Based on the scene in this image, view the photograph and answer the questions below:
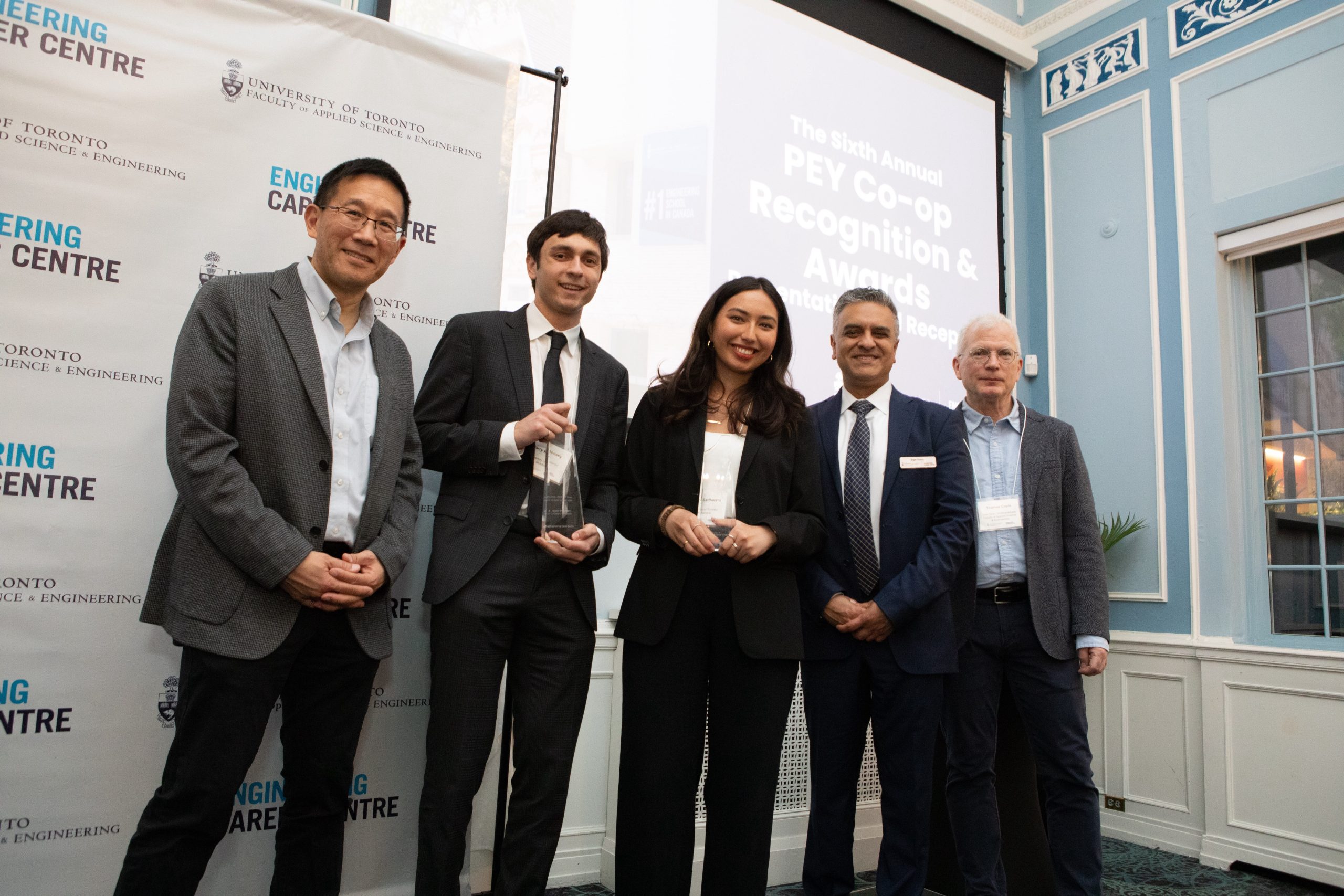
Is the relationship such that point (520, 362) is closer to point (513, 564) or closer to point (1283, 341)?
point (513, 564)

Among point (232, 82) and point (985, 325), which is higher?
point (232, 82)

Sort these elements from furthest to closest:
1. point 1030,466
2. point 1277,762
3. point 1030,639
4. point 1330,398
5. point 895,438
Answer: point 1330,398
point 1277,762
point 1030,466
point 1030,639
point 895,438

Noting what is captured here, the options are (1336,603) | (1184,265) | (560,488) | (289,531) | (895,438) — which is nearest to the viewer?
(289,531)

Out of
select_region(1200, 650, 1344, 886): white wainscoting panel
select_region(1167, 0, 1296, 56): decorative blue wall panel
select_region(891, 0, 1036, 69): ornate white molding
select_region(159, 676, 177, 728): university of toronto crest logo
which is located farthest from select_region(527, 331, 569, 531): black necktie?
select_region(1167, 0, 1296, 56): decorative blue wall panel

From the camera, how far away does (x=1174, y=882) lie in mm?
3113

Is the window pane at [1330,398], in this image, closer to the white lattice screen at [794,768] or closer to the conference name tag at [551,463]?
the white lattice screen at [794,768]

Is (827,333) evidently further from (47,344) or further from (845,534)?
(47,344)

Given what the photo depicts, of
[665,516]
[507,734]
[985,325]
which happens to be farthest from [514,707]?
[985,325]

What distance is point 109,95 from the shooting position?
6.53 ft

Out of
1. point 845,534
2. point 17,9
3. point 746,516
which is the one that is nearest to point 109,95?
point 17,9

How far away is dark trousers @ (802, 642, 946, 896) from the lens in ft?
6.27

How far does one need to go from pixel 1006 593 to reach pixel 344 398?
1681mm

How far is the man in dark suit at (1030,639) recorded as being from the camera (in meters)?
2.16

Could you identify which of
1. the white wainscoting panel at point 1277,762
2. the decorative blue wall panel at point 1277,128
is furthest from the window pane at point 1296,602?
the decorative blue wall panel at point 1277,128
